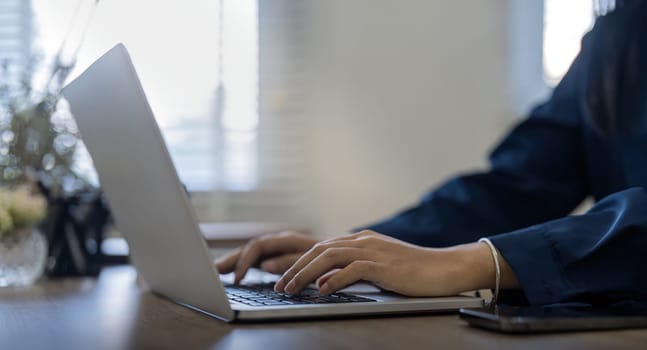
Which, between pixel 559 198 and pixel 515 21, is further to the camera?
pixel 515 21

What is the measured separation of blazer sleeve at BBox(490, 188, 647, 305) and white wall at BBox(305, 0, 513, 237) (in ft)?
5.15

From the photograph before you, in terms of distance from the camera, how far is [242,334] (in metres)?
0.62

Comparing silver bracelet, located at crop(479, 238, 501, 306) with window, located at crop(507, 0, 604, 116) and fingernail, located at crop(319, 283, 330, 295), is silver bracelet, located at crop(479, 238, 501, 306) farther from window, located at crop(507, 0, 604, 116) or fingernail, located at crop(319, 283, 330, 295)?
window, located at crop(507, 0, 604, 116)

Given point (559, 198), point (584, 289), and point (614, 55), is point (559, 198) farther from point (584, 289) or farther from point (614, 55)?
point (584, 289)

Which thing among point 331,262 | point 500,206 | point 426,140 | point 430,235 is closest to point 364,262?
point 331,262

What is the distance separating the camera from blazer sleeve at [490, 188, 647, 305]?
77 cm

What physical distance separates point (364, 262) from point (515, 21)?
1.81m

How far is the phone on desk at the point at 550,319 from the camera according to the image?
0.61 metres

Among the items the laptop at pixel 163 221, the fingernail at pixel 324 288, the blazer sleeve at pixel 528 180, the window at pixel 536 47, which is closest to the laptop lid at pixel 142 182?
the laptop at pixel 163 221

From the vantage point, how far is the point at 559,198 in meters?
1.46

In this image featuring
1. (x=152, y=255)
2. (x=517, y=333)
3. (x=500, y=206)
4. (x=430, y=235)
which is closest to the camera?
(x=517, y=333)

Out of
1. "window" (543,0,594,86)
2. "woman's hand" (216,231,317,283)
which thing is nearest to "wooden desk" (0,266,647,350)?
"woman's hand" (216,231,317,283)

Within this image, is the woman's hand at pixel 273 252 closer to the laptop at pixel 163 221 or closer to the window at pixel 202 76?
the laptop at pixel 163 221

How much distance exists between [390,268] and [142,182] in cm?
25
